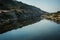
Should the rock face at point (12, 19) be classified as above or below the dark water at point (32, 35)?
above

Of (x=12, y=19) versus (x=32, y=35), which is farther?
→ (x=12, y=19)

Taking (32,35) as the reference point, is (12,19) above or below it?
Result: above

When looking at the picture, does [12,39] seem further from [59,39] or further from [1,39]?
[59,39]

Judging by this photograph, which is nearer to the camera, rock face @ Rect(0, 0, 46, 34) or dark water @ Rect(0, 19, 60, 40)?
dark water @ Rect(0, 19, 60, 40)

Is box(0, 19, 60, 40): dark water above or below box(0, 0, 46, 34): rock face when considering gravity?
below

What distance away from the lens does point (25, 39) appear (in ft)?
95.3

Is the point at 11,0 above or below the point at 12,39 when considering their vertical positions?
above

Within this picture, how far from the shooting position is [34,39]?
29.0m

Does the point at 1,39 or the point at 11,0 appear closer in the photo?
the point at 1,39

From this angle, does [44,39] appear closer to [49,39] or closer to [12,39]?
[49,39]

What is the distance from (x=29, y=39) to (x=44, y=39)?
258cm

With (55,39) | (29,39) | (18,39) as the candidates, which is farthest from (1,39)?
(55,39)

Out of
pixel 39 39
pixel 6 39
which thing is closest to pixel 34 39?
pixel 39 39

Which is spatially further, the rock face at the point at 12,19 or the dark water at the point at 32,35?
the rock face at the point at 12,19
